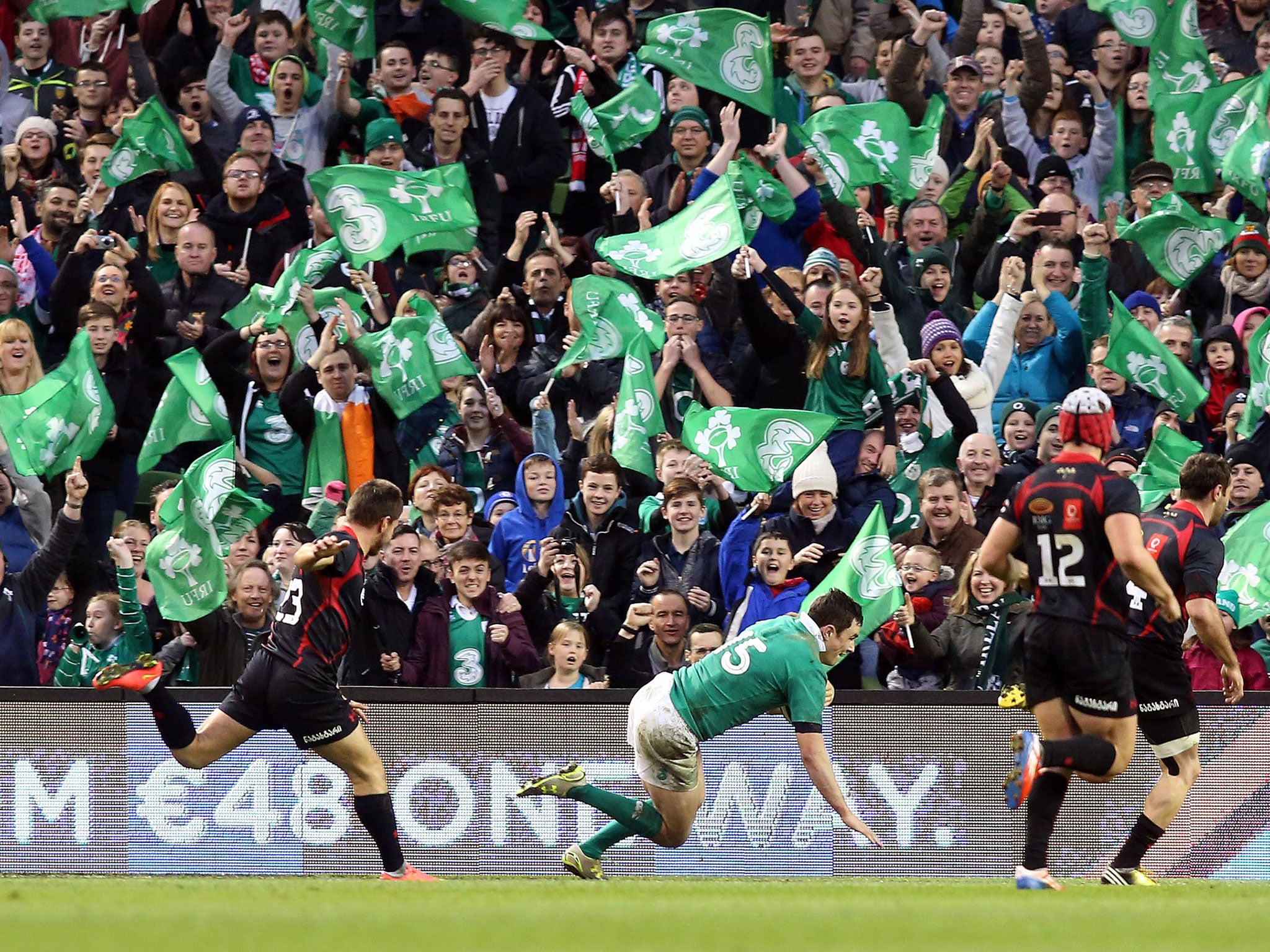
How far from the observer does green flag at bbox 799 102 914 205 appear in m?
13.6

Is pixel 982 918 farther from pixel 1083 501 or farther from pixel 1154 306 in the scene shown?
pixel 1154 306

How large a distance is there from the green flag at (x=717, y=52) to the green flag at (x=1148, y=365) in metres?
3.17

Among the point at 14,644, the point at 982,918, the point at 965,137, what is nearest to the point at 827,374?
the point at 965,137

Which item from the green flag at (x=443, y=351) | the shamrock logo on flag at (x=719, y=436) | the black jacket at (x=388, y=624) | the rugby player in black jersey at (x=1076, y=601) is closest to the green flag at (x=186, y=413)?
the green flag at (x=443, y=351)

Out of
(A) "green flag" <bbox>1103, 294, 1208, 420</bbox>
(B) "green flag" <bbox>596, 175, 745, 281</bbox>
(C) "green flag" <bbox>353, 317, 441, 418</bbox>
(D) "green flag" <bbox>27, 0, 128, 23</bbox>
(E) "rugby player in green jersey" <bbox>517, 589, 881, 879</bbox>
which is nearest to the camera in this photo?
(E) "rugby player in green jersey" <bbox>517, 589, 881, 879</bbox>

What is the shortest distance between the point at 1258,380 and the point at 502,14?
6.22m

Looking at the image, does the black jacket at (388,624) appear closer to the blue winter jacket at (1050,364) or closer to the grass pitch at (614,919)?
the grass pitch at (614,919)

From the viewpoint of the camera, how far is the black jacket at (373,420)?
12.7 m

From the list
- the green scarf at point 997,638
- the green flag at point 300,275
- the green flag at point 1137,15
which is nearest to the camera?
the green scarf at point 997,638

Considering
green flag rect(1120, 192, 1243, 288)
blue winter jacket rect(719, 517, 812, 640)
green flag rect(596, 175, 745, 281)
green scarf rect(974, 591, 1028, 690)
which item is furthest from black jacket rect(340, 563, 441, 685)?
green flag rect(1120, 192, 1243, 288)

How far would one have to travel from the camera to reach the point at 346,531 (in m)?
9.56

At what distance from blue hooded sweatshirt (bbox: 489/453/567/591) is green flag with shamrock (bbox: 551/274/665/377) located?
3.23ft

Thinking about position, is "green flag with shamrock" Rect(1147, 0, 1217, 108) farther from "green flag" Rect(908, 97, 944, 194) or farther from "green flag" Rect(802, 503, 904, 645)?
"green flag" Rect(802, 503, 904, 645)

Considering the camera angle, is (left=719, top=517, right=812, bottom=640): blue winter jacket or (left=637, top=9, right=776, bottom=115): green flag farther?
(left=637, top=9, right=776, bottom=115): green flag
